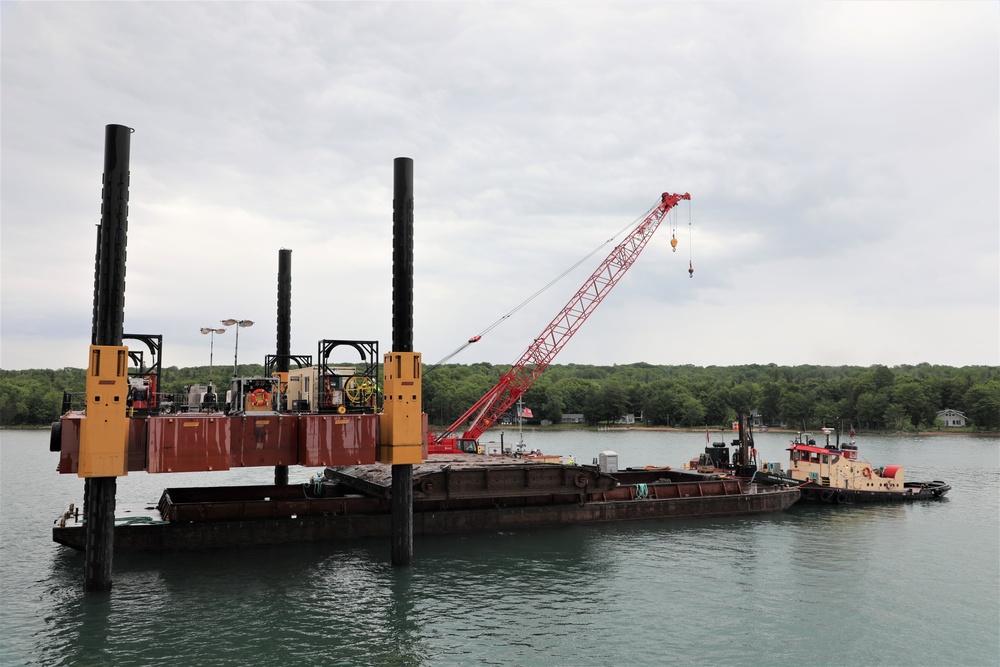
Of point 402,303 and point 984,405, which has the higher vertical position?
point 402,303

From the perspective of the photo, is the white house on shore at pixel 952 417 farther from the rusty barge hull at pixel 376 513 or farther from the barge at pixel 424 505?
the barge at pixel 424 505

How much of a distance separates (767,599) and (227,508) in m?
24.3

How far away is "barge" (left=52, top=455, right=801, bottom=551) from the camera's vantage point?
31.4 metres

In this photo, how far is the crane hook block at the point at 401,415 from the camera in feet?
92.7

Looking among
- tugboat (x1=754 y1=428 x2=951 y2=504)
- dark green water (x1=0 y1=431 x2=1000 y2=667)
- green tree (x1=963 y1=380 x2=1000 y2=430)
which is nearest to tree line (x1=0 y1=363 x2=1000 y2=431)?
green tree (x1=963 y1=380 x2=1000 y2=430)

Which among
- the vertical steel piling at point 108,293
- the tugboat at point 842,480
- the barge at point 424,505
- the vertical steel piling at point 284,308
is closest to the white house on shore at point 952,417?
the tugboat at point 842,480

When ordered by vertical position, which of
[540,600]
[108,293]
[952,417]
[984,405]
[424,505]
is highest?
[108,293]

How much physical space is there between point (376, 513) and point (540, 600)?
12178mm

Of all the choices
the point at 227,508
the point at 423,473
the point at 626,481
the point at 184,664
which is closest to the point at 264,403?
the point at 227,508

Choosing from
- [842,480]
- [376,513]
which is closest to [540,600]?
[376,513]

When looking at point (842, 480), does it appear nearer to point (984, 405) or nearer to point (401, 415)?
point (401, 415)

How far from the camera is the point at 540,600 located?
25938 mm

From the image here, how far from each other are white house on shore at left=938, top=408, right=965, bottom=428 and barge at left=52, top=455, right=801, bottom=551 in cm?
14863

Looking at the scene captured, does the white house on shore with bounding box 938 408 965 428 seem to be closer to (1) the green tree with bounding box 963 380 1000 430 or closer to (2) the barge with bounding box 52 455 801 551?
(1) the green tree with bounding box 963 380 1000 430
